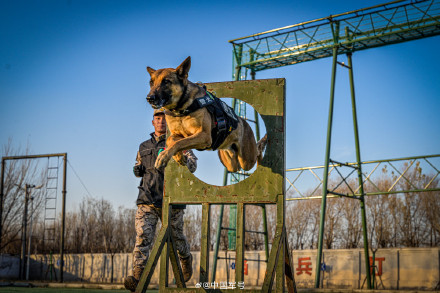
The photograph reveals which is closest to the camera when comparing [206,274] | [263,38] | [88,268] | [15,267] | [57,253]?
[206,274]

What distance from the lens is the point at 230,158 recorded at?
6324 mm

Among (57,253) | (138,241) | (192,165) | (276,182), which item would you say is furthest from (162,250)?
(57,253)

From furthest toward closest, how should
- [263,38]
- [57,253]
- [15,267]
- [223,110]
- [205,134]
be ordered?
[57,253]
[15,267]
[263,38]
[223,110]
[205,134]

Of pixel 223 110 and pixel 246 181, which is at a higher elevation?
pixel 223 110

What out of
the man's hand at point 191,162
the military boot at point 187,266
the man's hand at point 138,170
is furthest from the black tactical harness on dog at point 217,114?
the military boot at point 187,266

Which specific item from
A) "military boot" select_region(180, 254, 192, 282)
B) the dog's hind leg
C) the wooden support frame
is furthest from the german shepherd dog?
"military boot" select_region(180, 254, 192, 282)

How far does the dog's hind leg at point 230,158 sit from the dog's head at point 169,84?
5.20ft

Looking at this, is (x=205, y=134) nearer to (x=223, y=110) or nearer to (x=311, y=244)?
(x=223, y=110)

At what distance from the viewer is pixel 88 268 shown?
30656 mm

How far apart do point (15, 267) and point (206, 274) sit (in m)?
26.0

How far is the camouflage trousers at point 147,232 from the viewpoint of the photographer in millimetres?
6352

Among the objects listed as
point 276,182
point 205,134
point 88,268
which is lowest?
point 88,268

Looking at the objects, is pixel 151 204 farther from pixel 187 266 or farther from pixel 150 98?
pixel 150 98

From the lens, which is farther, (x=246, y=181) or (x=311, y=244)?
(x=311, y=244)
